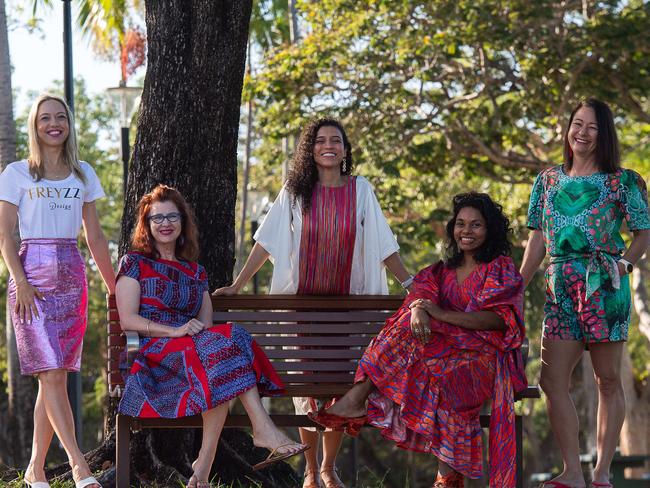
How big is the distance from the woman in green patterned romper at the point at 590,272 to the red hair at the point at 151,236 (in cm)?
204

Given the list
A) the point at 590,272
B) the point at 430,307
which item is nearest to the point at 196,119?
the point at 430,307

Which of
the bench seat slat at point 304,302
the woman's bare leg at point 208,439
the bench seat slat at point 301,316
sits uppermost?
the bench seat slat at point 304,302

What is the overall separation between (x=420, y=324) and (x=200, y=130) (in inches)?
95.7

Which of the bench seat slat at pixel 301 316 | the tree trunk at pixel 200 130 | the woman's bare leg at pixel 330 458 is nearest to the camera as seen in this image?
the woman's bare leg at pixel 330 458

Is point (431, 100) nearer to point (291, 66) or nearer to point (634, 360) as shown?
point (291, 66)

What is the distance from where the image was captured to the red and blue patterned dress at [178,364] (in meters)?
6.17

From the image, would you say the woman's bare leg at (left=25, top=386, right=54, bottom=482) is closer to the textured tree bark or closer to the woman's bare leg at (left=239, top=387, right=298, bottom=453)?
the woman's bare leg at (left=239, top=387, right=298, bottom=453)

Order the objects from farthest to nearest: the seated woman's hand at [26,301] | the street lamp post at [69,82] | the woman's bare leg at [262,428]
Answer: the street lamp post at [69,82] < the seated woman's hand at [26,301] < the woman's bare leg at [262,428]

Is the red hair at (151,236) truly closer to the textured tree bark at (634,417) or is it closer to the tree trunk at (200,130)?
the tree trunk at (200,130)

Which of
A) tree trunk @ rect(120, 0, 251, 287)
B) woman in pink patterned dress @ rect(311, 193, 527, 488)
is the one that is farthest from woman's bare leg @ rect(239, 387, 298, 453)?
tree trunk @ rect(120, 0, 251, 287)

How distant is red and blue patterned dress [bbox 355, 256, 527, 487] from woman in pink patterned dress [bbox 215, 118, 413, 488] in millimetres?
766

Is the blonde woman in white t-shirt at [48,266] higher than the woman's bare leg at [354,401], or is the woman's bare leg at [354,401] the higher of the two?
the blonde woman in white t-shirt at [48,266]

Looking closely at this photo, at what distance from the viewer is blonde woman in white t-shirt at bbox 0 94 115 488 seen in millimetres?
6457

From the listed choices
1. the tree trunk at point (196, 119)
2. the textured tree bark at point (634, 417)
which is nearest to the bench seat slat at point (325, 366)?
the tree trunk at point (196, 119)
